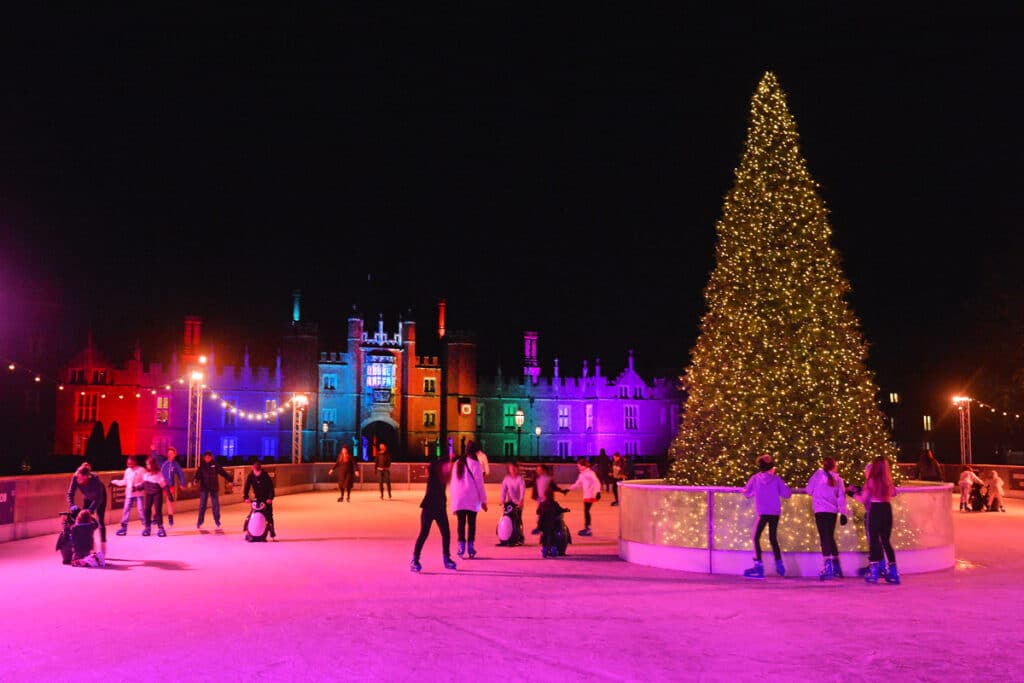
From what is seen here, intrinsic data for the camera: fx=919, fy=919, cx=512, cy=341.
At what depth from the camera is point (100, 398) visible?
62.1 m

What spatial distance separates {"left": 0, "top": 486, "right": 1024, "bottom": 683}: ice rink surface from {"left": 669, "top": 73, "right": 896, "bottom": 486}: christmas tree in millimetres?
1960

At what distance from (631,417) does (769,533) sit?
2410 inches

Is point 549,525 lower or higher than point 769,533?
lower

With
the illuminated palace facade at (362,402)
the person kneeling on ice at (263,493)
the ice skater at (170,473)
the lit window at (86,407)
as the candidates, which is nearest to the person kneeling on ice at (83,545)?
the person kneeling on ice at (263,493)

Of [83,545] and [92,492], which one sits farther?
[92,492]

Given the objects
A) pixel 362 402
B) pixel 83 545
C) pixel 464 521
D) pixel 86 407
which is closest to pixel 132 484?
pixel 83 545

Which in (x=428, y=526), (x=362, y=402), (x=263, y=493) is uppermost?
(x=362, y=402)

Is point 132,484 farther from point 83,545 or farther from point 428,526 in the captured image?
point 428,526

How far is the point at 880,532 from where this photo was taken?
11586 millimetres

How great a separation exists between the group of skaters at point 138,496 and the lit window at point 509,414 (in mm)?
50503

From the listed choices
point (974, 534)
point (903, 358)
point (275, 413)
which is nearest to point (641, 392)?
point (903, 358)

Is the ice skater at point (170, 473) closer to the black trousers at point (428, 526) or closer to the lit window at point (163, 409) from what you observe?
the black trousers at point (428, 526)

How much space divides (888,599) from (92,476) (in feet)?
36.5

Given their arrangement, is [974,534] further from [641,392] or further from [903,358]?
[641,392]
